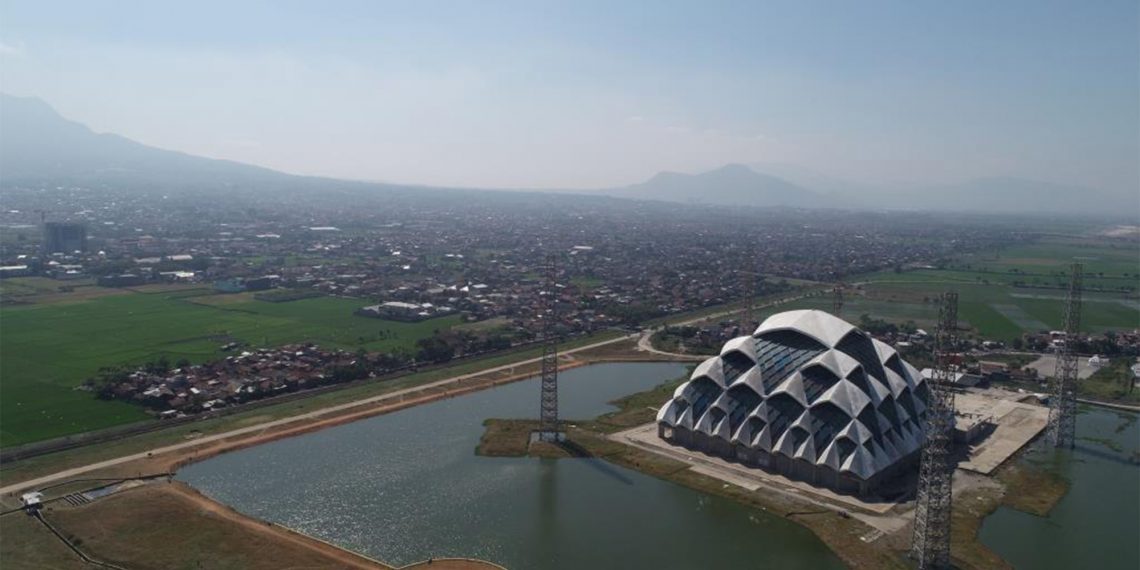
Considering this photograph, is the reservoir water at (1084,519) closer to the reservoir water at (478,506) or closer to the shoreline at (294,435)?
the reservoir water at (478,506)

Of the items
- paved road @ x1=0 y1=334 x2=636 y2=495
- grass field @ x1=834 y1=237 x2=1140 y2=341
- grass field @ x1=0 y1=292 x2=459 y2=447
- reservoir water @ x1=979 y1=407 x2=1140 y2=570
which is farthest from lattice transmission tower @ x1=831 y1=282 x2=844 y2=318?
grass field @ x1=0 y1=292 x2=459 y2=447

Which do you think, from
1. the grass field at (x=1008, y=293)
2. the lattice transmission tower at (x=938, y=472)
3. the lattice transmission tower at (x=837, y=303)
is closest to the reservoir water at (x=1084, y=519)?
the lattice transmission tower at (x=938, y=472)

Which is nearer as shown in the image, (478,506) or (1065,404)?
(478,506)

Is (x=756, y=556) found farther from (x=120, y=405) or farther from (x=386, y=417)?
(x=120, y=405)

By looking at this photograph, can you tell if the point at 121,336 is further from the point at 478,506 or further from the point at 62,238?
the point at 62,238

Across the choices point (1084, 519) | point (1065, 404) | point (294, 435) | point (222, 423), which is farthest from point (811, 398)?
point (222, 423)

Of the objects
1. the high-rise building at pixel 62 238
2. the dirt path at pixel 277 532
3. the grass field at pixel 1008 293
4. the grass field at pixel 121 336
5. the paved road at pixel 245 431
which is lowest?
the dirt path at pixel 277 532
